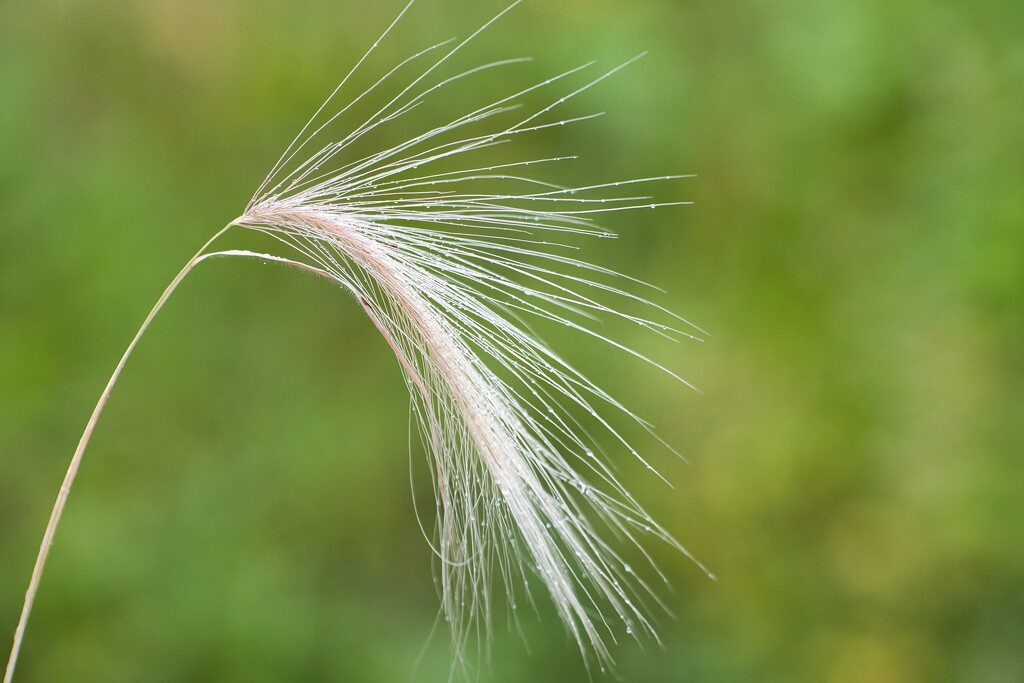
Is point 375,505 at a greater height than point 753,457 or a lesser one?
lesser

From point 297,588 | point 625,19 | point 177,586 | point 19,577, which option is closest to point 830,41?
point 625,19

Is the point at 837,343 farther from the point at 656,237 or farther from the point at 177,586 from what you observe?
the point at 177,586

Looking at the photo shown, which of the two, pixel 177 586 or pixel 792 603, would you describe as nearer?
pixel 177 586

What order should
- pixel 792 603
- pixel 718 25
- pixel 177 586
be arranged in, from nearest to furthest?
1. pixel 177 586
2. pixel 792 603
3. pixel 718 25

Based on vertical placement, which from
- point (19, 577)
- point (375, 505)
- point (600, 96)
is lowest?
point (19, 577)

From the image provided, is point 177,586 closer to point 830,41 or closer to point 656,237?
point 656,237

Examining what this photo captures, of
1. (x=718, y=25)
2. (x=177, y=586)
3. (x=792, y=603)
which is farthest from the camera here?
(x=718, y=25)
